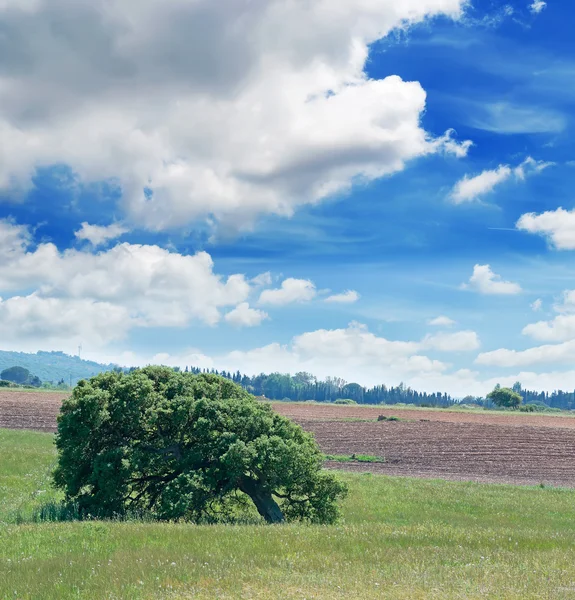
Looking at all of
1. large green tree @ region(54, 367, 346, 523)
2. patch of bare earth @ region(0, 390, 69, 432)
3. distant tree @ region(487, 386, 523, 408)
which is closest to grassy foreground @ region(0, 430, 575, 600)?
large green tree @ region(54, 367, 346, 523)

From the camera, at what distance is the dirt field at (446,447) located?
4497cm

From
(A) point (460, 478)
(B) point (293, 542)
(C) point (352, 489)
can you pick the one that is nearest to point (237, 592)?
(B) point (293, 542)

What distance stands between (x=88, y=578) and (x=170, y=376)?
471 inches

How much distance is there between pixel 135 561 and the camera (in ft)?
41.1

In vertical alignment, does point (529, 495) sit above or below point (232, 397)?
below

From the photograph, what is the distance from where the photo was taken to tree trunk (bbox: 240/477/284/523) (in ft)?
69.5

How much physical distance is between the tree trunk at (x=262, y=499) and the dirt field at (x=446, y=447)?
918 inches

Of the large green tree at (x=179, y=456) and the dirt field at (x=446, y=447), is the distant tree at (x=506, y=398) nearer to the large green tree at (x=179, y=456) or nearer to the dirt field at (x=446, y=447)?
the dirt field at (x=446, y=447)

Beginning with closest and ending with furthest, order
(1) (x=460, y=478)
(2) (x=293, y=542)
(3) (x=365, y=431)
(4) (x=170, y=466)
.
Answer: (2) (x=293, y=542), (4) (x=170, y=466), (1) (x=460, y=478), (3) (x=365, y=431)

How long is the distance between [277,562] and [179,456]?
9368 millimetres

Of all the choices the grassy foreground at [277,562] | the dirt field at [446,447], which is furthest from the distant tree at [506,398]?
the grassy foreground at [277,562]

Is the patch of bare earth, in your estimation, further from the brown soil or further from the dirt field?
the brown soil

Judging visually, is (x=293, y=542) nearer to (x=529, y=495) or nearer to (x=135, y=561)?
(x=135, y=561)

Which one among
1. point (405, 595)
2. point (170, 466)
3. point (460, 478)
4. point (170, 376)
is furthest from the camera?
point (460, 478)
